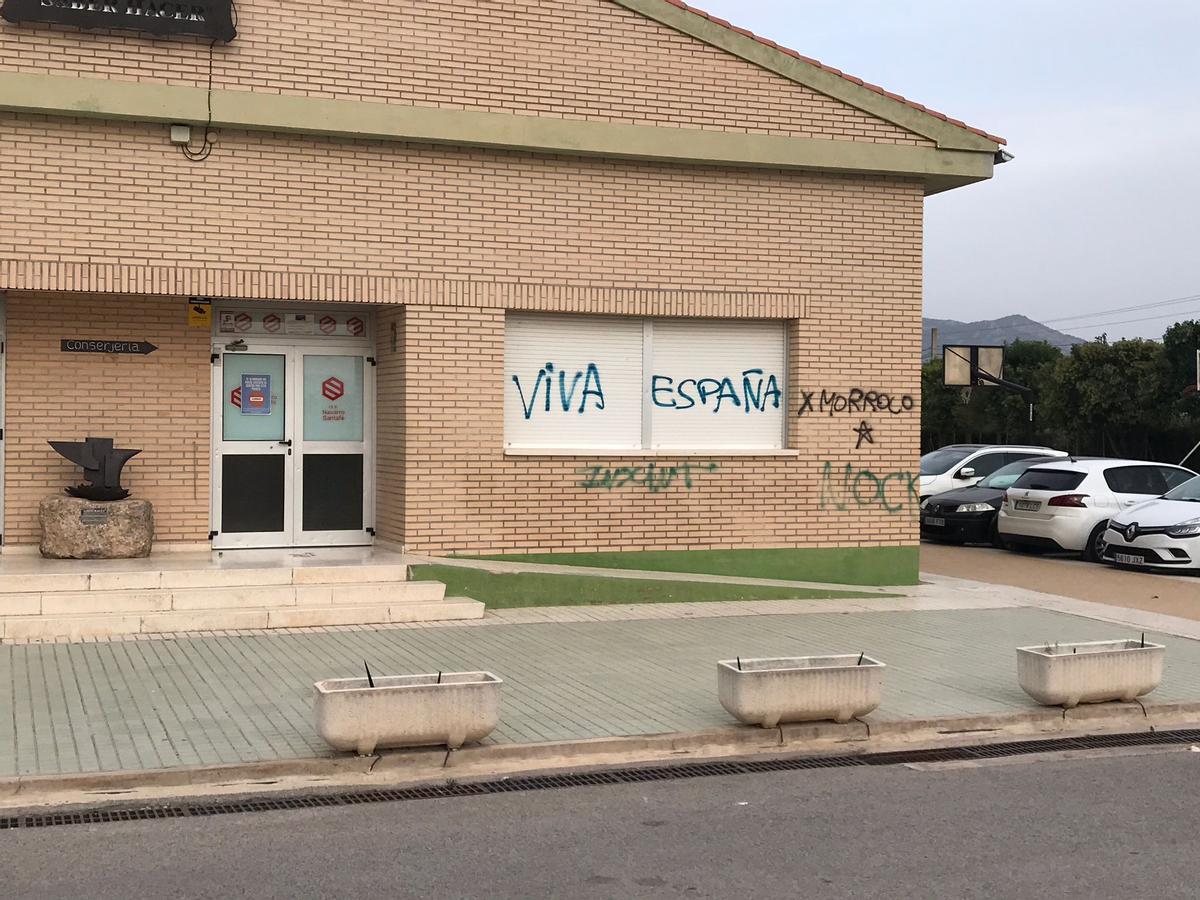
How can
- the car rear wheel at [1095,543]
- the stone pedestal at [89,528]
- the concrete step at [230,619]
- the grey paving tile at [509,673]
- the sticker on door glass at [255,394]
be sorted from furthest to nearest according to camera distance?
the car rear wheel at [1095,543], the sticker on door glass at [255,394], the stone pedestal at [89,528], the concrete step at [230,619], the grey paving tile at [509,673]

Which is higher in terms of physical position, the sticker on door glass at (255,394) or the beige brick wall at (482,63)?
the beige brick wall at (482,63)

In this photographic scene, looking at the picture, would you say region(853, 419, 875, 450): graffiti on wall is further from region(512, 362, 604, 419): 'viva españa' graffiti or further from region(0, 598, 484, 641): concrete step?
region(0, 598, 484, 641): concrete step

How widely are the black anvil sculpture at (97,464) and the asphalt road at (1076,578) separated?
10112 mm

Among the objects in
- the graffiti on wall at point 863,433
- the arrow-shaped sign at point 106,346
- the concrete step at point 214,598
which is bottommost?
the concrete step at point 214,598

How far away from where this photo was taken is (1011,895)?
578cm

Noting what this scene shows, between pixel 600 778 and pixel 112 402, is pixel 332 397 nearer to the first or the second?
pixel 112 402

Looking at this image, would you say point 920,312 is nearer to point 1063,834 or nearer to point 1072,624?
point 1072,624

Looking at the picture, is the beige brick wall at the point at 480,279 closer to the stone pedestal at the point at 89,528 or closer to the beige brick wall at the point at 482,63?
the beige brick wall at the point at 482,63

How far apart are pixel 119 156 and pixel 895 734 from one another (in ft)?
27.7

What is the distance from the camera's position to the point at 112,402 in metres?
13.4

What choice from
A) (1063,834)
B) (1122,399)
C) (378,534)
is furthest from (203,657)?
(1122,399)

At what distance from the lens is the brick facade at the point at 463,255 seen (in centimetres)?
1267

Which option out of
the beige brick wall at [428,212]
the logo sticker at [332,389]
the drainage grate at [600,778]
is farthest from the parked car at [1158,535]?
the logo sticker at [332,389]

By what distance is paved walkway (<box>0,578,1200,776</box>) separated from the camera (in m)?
8.16
